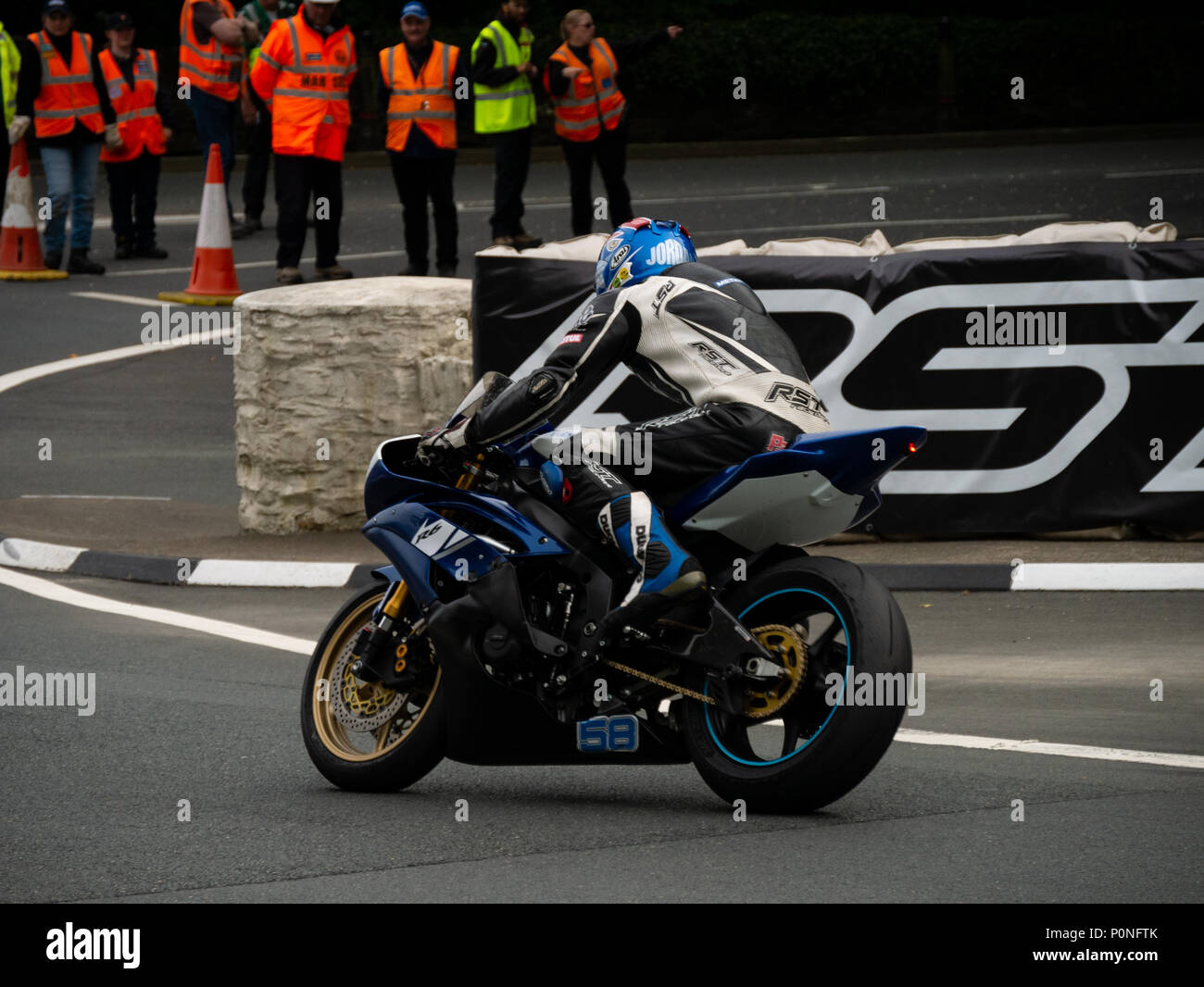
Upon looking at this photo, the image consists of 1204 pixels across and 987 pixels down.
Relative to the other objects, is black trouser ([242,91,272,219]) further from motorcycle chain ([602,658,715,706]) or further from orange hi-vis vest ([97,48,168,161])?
motorcycle chain ([602,658,715,706])

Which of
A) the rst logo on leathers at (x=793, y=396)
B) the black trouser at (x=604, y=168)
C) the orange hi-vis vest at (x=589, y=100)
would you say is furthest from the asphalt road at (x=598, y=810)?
the orange hi-vis vest at (x=589, y=100)

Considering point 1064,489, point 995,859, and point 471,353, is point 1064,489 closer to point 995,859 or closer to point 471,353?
point 471,353

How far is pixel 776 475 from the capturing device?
19.5ft

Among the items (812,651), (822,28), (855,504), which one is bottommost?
(812,651)

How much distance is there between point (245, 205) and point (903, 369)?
12272 millimetres

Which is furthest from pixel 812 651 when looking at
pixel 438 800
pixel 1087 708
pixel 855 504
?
pixel 1087 708

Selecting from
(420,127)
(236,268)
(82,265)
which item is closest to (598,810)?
(420,127)

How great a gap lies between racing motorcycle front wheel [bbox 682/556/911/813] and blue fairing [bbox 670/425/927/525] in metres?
0.25

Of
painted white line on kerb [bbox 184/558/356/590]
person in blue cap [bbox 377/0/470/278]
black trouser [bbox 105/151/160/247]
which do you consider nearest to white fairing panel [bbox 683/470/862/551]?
painted white line on kerb [bbox 184/558/356/590]

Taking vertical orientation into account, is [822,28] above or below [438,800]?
above

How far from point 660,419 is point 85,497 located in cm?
662

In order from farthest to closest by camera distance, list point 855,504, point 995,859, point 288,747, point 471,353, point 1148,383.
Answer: point 471,353
point 1148,383
point 288,747
point 855,504
point 995,859

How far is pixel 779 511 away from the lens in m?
6.03

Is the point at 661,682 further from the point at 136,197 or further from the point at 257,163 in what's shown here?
the point at 257,163
